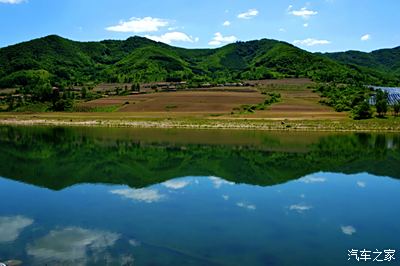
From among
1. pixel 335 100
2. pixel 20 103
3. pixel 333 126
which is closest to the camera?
pixel 333 126

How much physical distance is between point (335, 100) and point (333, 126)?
87.5 feet

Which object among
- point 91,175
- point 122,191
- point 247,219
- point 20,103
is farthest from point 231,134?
point 20,103

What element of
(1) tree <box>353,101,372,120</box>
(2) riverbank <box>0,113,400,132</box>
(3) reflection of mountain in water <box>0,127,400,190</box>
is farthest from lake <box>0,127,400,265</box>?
(1) tree <box>353,101,372,120</box>

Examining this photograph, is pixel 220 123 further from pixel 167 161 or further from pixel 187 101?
pixel 167 161

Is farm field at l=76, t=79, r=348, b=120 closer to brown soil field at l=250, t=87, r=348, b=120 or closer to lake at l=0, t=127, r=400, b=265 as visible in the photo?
brown soil field at l=250, t=87, r=348, b=120

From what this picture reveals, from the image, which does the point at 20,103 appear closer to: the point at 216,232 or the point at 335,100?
the point at 335,100

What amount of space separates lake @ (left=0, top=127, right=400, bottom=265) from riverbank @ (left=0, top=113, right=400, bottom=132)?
1031 inches

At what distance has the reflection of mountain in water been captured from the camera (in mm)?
30281

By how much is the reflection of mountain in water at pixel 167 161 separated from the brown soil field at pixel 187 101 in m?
36.6

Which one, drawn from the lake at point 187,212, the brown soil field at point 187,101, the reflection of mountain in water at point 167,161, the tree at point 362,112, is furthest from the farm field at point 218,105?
the lake at point 187,212

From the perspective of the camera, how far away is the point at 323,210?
68.2ft

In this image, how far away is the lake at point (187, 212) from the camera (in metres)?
14.4

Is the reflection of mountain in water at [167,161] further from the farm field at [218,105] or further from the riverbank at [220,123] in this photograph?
the farm field at [218,105]

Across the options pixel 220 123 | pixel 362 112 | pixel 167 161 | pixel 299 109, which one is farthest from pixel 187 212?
pixel 299 109
